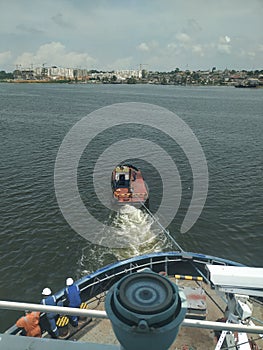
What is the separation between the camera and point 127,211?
73.4ft

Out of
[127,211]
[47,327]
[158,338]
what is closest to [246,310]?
[158,338]

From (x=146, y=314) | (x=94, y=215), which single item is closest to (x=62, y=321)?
(x=146, y=314)

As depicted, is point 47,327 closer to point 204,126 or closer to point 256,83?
point 204,126

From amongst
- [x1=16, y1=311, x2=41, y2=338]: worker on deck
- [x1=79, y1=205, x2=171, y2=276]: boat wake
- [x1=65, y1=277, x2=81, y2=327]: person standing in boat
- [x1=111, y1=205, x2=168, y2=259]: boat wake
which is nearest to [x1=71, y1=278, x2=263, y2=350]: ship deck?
[x1=65, y1=277, x2=81, y2=327]: person standing in boat

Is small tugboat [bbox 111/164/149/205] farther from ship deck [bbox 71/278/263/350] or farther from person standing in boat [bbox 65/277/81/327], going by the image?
person standing in boat [bbox 65/277/81/327]

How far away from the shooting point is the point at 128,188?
24266 millimetres

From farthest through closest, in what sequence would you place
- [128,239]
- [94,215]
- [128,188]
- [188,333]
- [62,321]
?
[128,188], [94,215], [128,239], [62,321], [188,333]

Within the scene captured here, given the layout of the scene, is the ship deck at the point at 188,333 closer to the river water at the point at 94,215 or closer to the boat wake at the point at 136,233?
the river water at the point at 94,215

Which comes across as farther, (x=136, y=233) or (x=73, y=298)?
(x=136, y=233)

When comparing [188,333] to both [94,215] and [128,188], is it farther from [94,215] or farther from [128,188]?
[128,188]

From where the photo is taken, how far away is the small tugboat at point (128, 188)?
22438 mm

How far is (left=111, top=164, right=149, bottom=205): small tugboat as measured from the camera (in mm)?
22438

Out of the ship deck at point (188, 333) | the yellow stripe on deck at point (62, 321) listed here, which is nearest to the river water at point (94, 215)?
the yellow stripe on deck at point (62, 321)

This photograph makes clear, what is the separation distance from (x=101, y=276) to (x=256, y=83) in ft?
654
